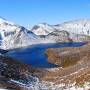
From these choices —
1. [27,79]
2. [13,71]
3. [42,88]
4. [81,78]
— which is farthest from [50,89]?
[13,71]

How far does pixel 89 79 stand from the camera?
144 feet

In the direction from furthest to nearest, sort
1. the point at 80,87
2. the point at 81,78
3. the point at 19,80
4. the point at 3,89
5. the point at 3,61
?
the point at 3,61
the point at 19,80
the point at 81,78
the point at 80,87
the point at 3,89

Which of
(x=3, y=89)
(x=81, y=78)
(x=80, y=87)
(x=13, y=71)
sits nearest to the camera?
(x=3, y=89)

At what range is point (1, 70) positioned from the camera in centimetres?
5647

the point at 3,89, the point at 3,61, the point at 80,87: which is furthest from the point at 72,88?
the point at 3,61

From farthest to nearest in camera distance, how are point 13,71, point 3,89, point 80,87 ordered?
point 13,71 → point 80,87 → point 3,89

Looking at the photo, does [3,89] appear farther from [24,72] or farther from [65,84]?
[24,72]

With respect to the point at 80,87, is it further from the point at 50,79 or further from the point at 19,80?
the point at 50,79

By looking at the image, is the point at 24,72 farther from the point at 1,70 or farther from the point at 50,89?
the point at 50,89

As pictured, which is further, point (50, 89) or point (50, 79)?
point (50, 79)

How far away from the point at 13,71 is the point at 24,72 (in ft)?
11.1

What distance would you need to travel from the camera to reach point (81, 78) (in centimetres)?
4647

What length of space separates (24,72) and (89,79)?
67.0 ft

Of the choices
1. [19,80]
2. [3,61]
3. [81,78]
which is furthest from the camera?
[3,61]
